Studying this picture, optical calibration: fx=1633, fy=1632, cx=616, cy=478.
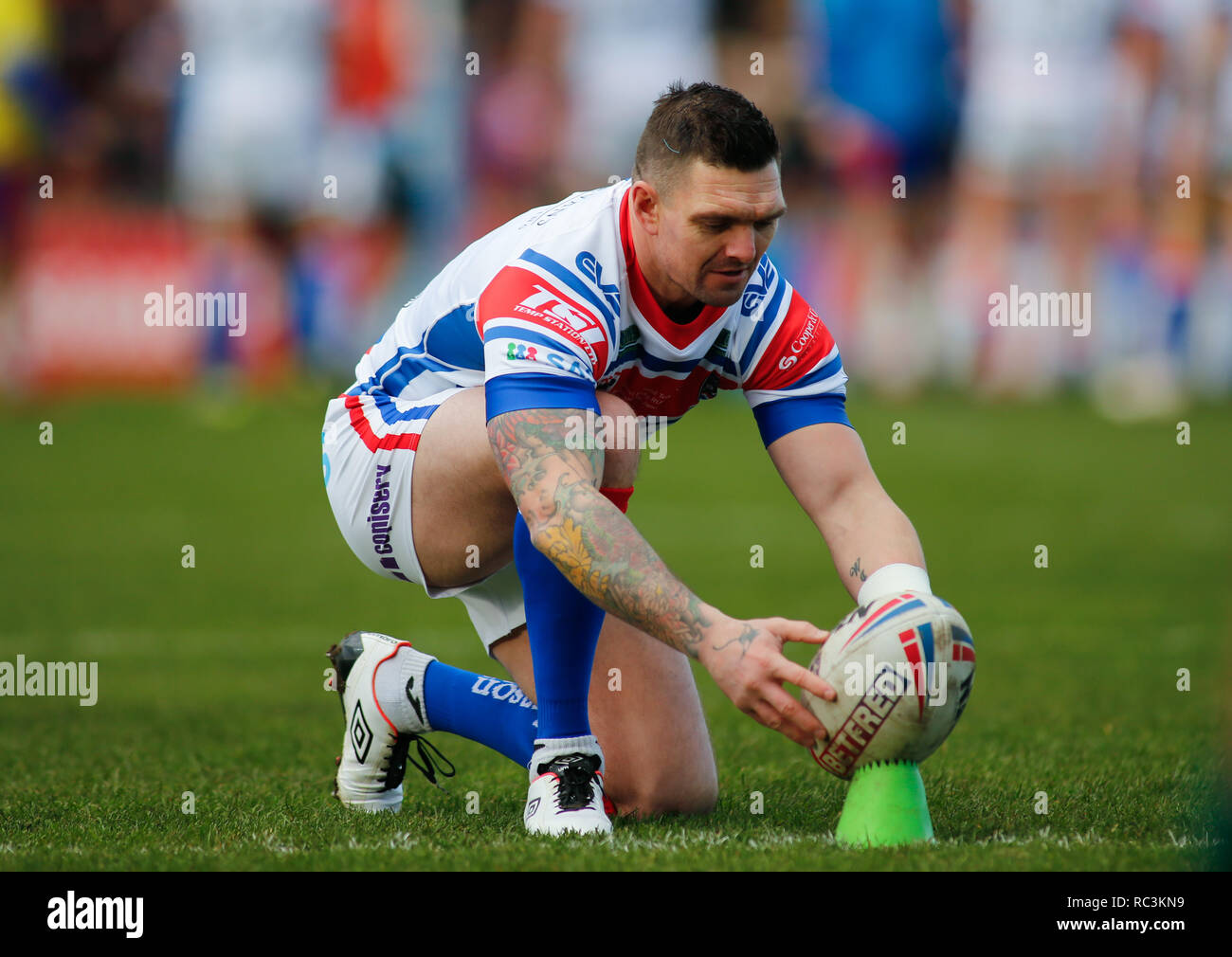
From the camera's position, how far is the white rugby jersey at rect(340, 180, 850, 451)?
379cm

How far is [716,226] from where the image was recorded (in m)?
3.81

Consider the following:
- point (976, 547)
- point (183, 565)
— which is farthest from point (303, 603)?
point (976, 547)

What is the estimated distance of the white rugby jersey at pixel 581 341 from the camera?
379 centimetres

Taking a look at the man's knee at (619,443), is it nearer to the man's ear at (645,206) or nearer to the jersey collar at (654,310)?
the jersey collar at (654,310)

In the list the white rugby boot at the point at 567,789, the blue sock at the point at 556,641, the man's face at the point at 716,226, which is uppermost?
the man's face at the point at 716,226

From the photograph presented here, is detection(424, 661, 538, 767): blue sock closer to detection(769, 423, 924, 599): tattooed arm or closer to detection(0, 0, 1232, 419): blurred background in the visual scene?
detection(769, 423, 924, 599): tattooed arm

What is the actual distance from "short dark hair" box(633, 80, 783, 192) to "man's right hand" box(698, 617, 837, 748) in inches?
43.1

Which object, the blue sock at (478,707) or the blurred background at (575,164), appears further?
the blurred background at (575,164)

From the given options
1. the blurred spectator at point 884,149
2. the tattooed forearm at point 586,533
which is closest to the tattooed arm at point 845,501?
the tattooed forearm at point 586,533

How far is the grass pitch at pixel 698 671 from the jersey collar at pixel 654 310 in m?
1.23

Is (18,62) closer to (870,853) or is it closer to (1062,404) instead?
(1062,404)

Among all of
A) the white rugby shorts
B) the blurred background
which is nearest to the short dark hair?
the white rugby shorts
